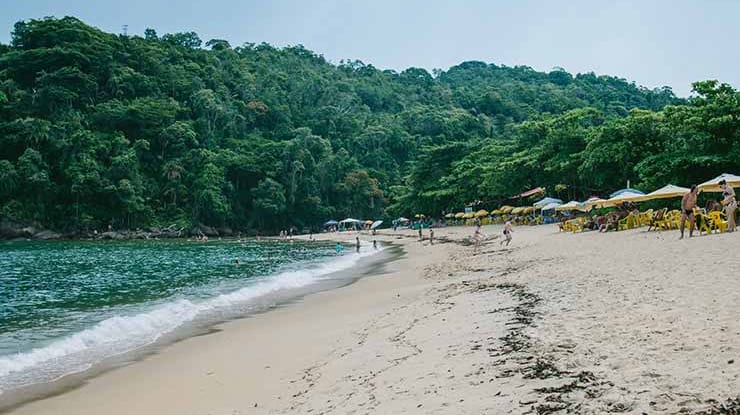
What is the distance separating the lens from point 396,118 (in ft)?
372

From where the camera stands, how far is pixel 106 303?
15961 mm

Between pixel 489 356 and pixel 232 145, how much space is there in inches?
3478

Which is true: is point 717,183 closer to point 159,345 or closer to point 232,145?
point 159,345

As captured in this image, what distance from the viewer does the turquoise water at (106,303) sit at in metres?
9.42

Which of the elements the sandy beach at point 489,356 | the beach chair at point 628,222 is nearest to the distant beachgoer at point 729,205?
the sandy beach at point 489,356

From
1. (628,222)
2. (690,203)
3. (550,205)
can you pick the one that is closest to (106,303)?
(690,203)

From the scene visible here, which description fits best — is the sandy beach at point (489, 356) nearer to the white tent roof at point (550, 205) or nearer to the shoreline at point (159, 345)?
the shoreline at point (159, 345)

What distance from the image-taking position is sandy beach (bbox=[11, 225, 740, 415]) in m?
4.20

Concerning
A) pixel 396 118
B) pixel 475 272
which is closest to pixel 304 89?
pixel 396 118

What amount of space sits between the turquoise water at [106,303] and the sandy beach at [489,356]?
1412 millimetres

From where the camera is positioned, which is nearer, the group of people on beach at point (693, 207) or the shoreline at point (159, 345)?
the shoreline at point (159, 345)

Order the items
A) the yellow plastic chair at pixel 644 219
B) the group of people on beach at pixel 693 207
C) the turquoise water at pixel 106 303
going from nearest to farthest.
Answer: the turquoise water at pixel 106 303 → the group of people on beach at pixel 693 207 → the yellow plastic chair at pixel 644 219

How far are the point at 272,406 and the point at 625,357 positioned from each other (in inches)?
132

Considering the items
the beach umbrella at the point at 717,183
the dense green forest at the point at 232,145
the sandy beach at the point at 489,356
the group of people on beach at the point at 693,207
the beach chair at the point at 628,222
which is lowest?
the sandy beach at the point at 489,356
